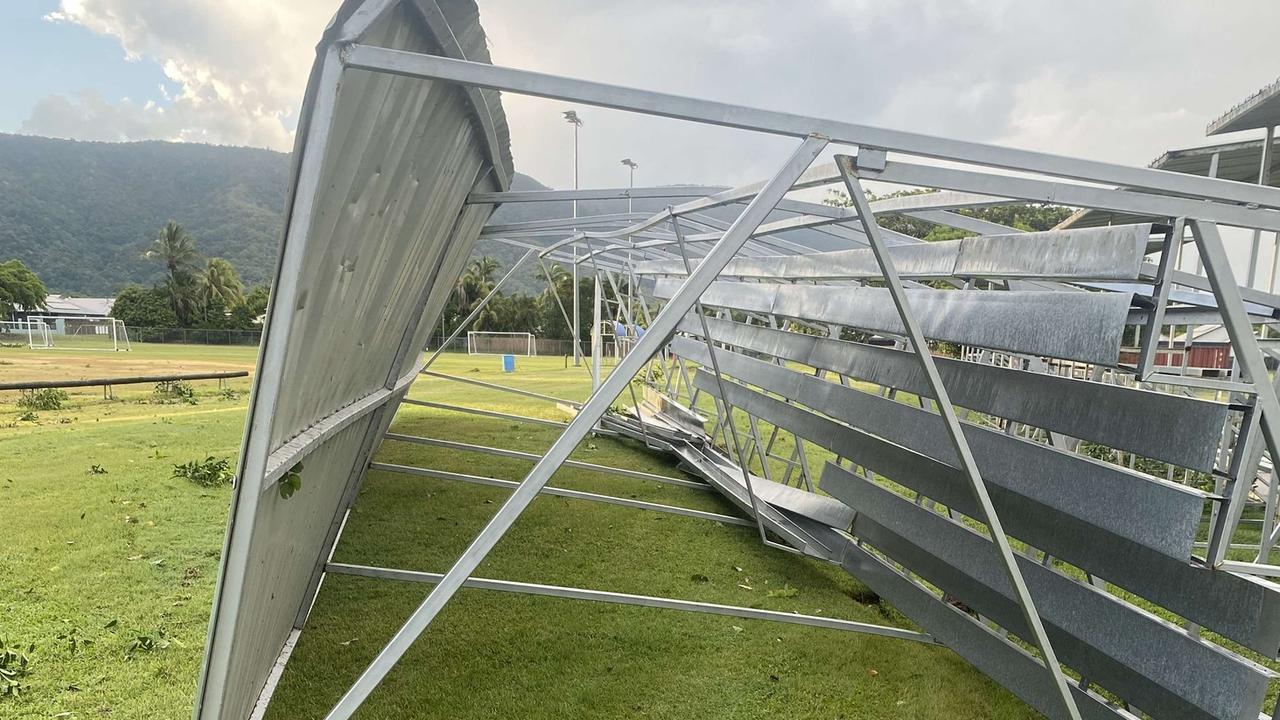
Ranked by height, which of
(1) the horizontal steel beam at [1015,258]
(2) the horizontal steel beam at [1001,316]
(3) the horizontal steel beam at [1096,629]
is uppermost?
(1) the horizontal steel beam at [1015,258]

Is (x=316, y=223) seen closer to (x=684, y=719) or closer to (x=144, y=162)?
(x=684, y=719)

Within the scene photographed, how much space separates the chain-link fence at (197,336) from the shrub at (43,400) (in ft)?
108

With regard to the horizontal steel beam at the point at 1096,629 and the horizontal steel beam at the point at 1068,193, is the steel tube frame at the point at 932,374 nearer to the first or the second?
the horizontal steel beam at the point at 1068,193

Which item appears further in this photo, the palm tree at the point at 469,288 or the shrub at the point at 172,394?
the palm tree at the point at 469,288

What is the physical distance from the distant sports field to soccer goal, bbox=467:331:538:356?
34544 millimetres

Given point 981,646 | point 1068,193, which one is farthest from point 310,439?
point 981,646

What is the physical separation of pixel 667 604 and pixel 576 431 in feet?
9.00

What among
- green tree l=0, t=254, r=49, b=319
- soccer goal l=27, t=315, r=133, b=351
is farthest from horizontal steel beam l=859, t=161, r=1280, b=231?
green tree l=0, t=254, r=49, b=319

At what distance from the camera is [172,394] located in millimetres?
14734

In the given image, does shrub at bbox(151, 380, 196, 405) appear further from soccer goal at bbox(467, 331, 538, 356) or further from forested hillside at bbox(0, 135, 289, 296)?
forested hillside at bbox(0, 135, 289, 296)

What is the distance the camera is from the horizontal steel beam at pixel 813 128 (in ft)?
6.04

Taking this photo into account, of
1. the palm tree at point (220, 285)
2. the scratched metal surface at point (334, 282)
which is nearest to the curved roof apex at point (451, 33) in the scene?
the scratched metal surface at point (334, 282)

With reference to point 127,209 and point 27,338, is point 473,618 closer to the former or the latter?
point 27,338

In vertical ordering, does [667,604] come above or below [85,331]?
above
